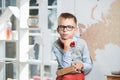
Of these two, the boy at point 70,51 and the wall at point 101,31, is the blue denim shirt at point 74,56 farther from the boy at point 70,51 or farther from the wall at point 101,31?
the wall at point 101,31

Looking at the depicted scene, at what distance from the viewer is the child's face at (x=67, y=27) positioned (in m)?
2.41

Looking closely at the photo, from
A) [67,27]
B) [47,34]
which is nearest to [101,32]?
[67,27]

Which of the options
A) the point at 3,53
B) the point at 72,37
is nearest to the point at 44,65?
the point at 3,53

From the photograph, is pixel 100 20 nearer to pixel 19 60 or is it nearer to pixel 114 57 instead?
pixel 114 57

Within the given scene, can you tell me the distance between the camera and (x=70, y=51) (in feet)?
7.86

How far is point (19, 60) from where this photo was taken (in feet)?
11.9

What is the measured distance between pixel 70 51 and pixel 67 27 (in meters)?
0.21

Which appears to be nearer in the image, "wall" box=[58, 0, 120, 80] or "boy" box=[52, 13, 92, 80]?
"boy" box=[52, 13, 92, 80]

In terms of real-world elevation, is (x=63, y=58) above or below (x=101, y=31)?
below

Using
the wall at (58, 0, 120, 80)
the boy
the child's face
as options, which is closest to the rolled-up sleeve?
the boy

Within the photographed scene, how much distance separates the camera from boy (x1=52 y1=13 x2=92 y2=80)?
2.38 m

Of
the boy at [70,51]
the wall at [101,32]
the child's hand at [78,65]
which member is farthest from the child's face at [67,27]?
the wall at [101,32]

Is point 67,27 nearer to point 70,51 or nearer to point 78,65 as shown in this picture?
point 70,51

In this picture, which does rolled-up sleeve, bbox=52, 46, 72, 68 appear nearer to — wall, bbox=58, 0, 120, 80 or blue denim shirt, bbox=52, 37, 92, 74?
blue denim shirt, bbox=52, 37, 92, 74
